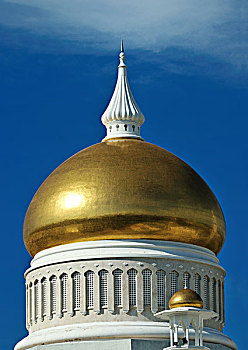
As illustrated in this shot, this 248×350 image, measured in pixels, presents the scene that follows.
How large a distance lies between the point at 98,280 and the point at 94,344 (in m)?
2.19

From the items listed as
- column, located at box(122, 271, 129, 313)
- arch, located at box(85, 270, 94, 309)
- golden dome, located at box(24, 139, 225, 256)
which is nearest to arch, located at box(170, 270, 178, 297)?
golden dome, located at box(24, 139, 225, 256)

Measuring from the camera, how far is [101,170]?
4638 centimetres

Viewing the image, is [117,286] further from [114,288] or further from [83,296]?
[83,296]

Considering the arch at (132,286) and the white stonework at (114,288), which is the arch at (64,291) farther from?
the arch at (132,286)

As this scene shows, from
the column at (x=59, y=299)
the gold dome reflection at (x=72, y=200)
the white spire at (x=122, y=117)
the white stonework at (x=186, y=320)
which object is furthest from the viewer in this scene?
the white spire at (x=122, y=117)

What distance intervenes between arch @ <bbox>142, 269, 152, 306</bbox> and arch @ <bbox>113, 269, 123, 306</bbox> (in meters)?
0.80

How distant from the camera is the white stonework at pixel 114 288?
146ft

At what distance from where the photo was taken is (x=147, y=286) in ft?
148

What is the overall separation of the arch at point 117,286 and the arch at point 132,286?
0.30 meters

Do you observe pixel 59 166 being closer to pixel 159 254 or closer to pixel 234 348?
pixel 159 254

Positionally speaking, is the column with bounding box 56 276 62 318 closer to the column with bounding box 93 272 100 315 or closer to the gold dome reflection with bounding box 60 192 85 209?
the column with bounding box 93 272 100 315

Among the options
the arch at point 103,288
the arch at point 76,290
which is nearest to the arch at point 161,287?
the arch at point 103,288

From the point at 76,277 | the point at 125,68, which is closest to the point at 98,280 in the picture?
the point at 76,277

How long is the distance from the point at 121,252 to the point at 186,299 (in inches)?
146
